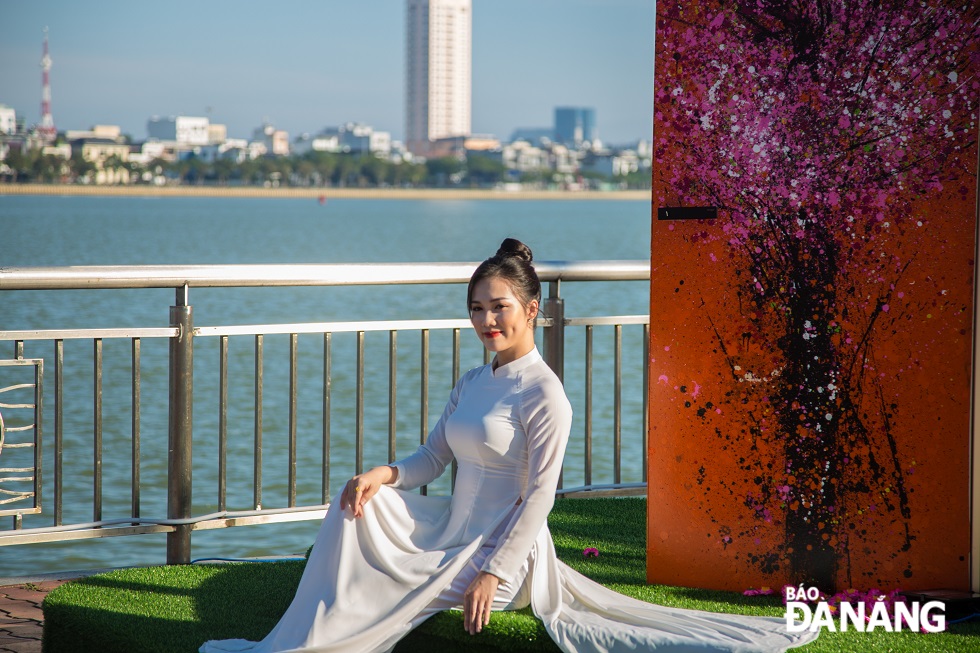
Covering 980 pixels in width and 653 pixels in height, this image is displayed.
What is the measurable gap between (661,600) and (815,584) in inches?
19.5

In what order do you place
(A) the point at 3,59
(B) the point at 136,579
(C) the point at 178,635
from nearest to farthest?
(C) the point at 178,635 < (B) the point at 136,579 < (A) the point at 3,59

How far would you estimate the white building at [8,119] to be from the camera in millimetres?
94350

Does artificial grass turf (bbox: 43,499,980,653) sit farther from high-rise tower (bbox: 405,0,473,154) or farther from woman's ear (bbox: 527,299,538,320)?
high-rise tower (bbox: 405,0,473,154)

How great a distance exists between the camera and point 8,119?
101562 mm

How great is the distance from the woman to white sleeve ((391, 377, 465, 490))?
0.01m

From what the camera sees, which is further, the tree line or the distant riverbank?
the distant riverbank

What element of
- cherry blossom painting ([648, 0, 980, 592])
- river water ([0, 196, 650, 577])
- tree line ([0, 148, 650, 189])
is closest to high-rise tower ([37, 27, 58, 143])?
tree line ([0, 148, 650, 189])

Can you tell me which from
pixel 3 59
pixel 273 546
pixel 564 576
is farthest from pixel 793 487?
pixel 3 59

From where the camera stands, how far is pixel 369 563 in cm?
295

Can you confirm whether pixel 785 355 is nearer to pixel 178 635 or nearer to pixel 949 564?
pixel 949 564

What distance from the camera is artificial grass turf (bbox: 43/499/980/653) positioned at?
3.00 meters

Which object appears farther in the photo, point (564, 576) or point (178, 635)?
point (178, 635)

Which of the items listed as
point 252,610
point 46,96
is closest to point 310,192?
point 46,96

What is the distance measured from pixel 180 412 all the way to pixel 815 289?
225 cm
